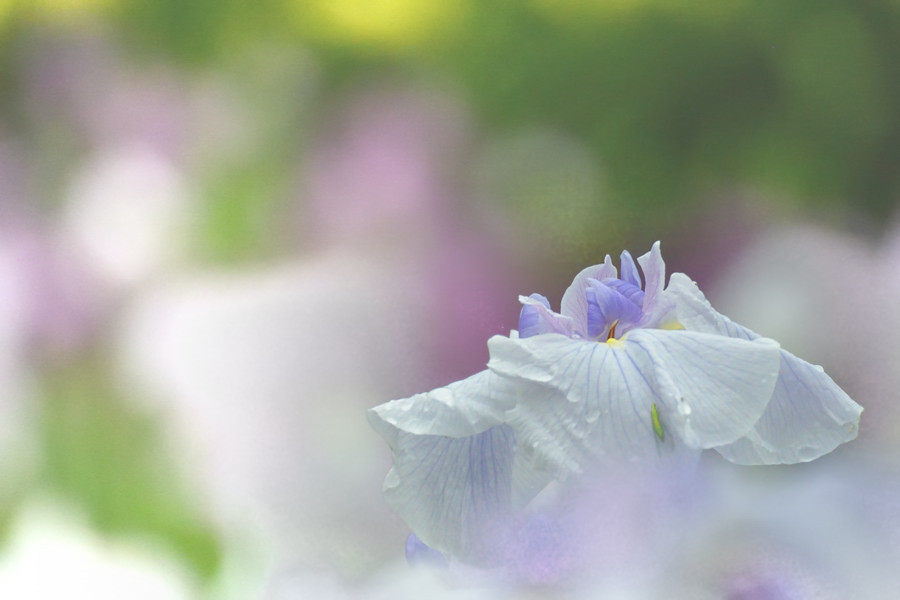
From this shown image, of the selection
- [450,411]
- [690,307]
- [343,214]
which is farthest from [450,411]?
[343,214]

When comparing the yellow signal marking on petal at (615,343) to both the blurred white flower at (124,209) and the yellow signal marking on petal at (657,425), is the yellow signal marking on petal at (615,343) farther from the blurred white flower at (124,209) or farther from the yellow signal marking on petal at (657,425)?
the blurred white flower at (124,209)

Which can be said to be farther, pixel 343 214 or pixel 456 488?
pixel 343 214

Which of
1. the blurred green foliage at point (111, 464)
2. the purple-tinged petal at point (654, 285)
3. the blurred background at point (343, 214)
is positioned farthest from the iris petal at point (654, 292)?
the blurred green foliage at point (111, 464)

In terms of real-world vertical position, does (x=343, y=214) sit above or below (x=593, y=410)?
above

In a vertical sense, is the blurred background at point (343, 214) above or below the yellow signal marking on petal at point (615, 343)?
above

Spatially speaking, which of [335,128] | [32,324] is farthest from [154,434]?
[335,128]

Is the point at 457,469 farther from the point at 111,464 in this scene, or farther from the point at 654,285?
the point at 111,464

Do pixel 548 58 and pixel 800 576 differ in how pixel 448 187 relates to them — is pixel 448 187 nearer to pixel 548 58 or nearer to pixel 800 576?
pixel 548 58
